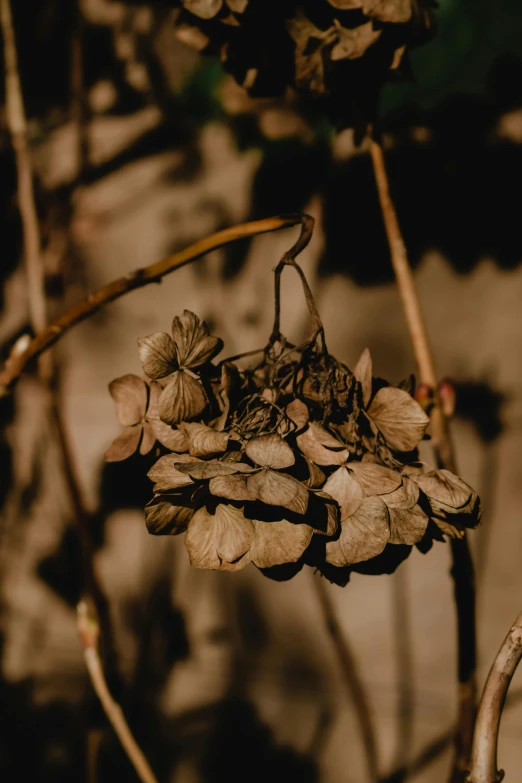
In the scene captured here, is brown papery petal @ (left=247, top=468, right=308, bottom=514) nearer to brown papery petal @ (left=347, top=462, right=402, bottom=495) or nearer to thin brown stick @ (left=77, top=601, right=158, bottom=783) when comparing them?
brown papery petal @ (left=347, top=462, right=402, bottom=495)

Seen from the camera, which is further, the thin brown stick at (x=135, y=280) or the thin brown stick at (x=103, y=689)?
the thin brown stick at (x=103, y=689)

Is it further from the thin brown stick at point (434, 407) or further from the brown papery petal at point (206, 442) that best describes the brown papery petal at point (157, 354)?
the thin brown stick at point (434, 407)

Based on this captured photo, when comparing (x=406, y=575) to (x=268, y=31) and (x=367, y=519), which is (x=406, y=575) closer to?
(x=367, y=519)

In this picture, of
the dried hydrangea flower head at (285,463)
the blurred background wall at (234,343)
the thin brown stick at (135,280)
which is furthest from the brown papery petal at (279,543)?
the blurred background wall at (234,343)

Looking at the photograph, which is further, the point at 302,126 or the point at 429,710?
the point at 429,710

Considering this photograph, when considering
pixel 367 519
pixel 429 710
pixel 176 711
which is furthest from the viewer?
pixel 176 711

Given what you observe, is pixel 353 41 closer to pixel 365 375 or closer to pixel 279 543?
pixel 365 375

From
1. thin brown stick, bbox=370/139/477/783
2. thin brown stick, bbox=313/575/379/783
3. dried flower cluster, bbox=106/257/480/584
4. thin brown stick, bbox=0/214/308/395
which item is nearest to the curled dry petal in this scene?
dried flower cluster, bbox=106/257/480/584

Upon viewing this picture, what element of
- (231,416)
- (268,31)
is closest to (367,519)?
(231,416)
